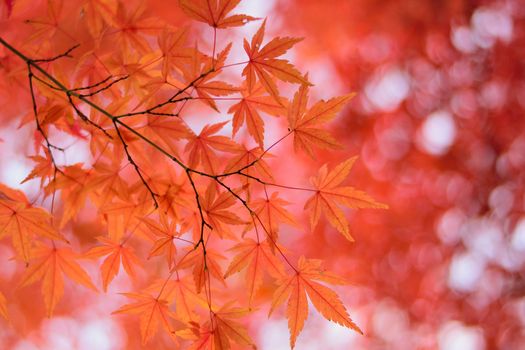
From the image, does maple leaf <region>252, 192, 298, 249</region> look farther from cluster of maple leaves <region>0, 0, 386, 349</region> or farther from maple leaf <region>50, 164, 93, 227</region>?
maple leaf <region>50, 164, 93, 227</region>

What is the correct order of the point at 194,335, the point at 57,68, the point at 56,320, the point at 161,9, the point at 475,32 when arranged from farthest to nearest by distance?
the point at 475,32 → the point at 56,320 → the point at 161,9 → the point at 57,68 → the point at 194,335

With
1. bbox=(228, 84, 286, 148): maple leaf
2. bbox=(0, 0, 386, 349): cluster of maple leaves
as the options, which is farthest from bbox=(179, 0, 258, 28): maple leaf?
bbox=(228, 84, 286, 148): maple leaf

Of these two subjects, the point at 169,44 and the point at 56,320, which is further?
the point at 56,320

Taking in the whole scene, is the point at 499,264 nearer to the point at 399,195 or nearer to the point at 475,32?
the point at 399,195

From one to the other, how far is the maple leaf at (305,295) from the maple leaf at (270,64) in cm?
25

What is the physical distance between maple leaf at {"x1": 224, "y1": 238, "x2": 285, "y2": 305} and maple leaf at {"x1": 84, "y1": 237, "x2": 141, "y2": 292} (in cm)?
20

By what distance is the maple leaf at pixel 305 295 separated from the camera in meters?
0.66

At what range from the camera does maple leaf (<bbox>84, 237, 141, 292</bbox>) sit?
2.55ft

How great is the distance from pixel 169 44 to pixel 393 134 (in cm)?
190

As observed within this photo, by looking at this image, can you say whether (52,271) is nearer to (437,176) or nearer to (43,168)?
(43,168)

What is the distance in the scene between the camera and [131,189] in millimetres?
768

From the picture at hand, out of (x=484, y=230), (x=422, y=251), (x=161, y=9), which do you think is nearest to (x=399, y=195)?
(x=422, y=251)

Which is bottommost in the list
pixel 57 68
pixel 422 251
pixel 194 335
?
pixel 194 335

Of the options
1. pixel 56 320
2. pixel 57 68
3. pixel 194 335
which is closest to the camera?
pixel 194 335
